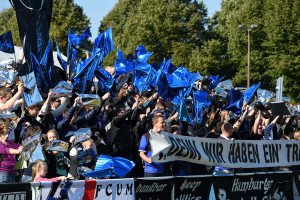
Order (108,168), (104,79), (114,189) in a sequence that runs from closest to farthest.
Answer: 1. (114,189)
2. (108,168)
3. (104,79)

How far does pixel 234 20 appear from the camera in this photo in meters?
63.2

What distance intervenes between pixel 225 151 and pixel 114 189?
3.01 m

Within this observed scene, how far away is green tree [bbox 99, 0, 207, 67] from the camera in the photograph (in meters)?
65.3

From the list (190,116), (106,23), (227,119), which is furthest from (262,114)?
(106,23)

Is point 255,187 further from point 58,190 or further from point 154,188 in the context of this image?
point 58,190

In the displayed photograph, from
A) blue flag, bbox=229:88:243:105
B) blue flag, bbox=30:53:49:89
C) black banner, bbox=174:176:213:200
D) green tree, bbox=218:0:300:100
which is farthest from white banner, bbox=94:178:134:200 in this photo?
green tree, bbox=218:0:300:100

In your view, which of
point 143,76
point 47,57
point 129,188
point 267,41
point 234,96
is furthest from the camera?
point 267,41

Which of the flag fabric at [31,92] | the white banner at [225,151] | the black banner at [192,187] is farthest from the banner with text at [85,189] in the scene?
the flag fabric at [31,92]

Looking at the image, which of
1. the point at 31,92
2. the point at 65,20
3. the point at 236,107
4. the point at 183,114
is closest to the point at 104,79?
the point at 183,114

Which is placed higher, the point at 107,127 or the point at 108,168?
the point at 107,127

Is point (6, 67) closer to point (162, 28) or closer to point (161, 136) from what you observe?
point (161, 136)

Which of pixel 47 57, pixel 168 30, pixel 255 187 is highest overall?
pixel 168 30

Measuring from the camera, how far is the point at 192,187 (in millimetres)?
10531

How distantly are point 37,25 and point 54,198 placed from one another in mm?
5310
